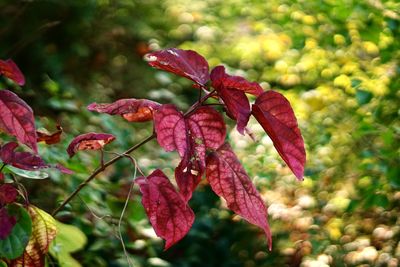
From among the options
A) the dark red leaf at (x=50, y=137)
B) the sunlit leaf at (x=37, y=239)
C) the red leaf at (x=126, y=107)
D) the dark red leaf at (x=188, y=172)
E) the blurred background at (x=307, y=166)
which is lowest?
the blurred background at (x=307, y=166)

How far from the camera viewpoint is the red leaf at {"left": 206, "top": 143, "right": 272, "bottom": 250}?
986 mm

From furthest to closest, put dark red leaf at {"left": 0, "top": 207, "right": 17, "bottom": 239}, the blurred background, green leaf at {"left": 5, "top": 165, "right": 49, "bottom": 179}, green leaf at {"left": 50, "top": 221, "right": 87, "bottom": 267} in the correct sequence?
the blurred background < green leaf at {"left": 50, "top": 221, "right": 87, "bottom": 267} < green leaf at {"left": 5, "top": 165, "right": 49, "bottom": 179} < dark red leaf at {"left": 0, "top": 207, "right": 17, "bottom": 239}

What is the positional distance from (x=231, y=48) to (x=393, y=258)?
2.30 meters

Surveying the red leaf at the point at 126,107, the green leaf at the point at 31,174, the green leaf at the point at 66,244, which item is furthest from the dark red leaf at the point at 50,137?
the green leaf at the point at 66,244

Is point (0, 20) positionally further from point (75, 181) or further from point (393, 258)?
point (393, 258)

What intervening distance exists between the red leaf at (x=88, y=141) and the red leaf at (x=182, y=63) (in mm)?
156

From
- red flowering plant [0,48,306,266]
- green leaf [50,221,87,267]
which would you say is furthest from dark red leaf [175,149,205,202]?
green leaf [50,221,87,267]

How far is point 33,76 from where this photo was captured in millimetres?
4344

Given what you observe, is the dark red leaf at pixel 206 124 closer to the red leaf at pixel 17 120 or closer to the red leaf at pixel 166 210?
the red leaf at pixel 166 210

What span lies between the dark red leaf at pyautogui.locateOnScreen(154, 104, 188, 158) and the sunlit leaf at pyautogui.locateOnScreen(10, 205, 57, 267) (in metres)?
0.30

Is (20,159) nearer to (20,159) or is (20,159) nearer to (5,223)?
(20,159)

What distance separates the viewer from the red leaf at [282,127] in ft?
3.06

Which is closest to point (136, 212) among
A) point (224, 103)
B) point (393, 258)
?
point (393, 258)

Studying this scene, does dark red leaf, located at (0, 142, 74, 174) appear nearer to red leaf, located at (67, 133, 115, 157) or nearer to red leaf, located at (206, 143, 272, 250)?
red leaf, located at (67, 133, 115, 157)
